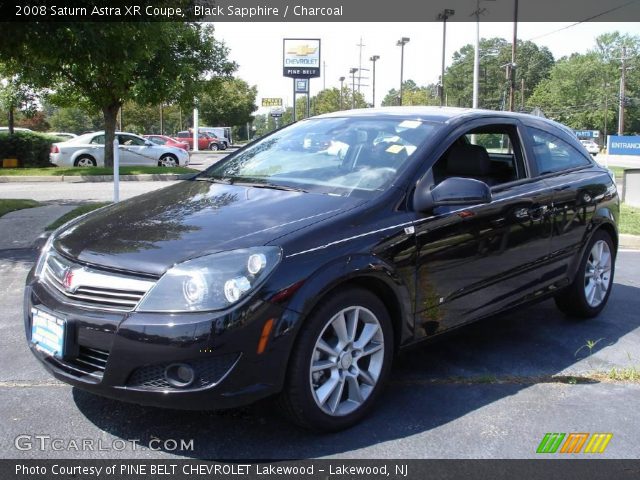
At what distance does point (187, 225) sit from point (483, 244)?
1804 mm

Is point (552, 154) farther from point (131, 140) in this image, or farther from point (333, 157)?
point (131, 140)

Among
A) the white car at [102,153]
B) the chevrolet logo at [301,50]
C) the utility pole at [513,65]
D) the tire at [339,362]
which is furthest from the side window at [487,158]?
the chevrolet logo at [301,50]

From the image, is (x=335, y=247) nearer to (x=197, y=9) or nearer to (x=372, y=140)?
(x=372, y=140)

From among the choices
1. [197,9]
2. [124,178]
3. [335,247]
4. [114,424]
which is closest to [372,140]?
[335,247]

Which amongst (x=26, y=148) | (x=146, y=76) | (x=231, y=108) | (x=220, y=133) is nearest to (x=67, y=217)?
(x=146, y=76)

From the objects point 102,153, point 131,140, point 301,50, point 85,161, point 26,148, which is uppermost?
point 301,50

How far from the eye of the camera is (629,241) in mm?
9094

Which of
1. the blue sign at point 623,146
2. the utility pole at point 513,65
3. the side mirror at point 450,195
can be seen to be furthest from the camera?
the utility pole at point 513,65

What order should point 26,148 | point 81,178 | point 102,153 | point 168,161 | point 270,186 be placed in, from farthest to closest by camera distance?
point 26,148
point 168,161
point 102,153
point 81,178
point 270,186

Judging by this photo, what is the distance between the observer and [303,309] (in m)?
3.00

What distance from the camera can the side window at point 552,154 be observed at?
15.9ft

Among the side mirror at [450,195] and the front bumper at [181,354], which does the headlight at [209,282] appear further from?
the side mirror at [450,195]

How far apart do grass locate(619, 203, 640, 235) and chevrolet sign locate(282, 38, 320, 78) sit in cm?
2556

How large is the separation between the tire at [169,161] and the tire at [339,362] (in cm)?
2008
